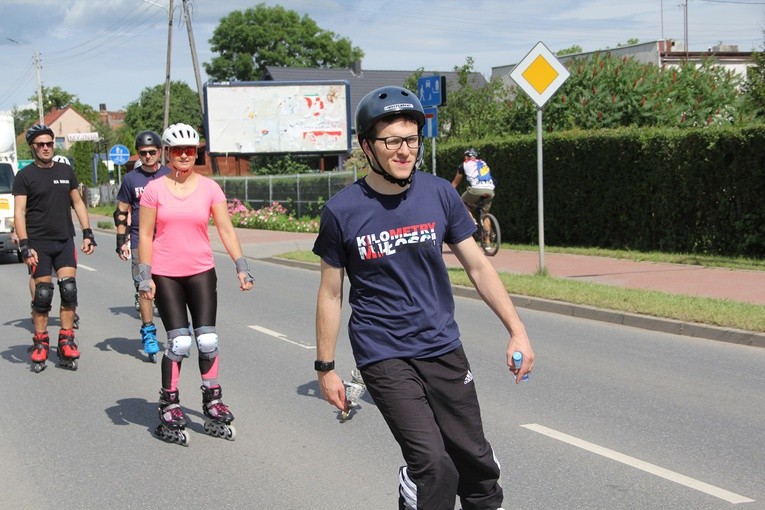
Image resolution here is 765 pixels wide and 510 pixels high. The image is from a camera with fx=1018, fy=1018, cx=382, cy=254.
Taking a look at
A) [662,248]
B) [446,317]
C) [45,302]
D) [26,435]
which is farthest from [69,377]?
[662,248]

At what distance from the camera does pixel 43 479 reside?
18.7 feet

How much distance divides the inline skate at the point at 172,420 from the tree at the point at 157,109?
86559 mm

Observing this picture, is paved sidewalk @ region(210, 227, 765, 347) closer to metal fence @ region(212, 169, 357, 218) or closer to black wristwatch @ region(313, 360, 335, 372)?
black wristwatch @ region(313, 360, 335, 372)

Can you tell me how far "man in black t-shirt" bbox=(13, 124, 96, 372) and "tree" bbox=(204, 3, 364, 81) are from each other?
7986 centimetres

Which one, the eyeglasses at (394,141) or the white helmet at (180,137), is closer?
the eyeglasses at (394,141)

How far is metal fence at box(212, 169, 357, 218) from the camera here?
101 feet

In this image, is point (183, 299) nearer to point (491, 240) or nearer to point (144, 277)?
point (144, 277)

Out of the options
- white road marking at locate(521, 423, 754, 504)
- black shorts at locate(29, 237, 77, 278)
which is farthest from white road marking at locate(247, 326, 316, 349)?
white road marking at locate(521, 423, 754, 504)

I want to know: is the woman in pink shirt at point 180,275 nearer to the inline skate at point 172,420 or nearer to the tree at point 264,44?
the inline skate at point 172,420

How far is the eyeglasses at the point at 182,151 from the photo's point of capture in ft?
21.6

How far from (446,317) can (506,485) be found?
1.71 m

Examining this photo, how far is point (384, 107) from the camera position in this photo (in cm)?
382

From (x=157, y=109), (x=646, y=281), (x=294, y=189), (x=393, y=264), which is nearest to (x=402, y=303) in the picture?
(x=393, y=264)

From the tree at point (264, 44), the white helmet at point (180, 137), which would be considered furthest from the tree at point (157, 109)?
the white helmet at point (180, 137)
